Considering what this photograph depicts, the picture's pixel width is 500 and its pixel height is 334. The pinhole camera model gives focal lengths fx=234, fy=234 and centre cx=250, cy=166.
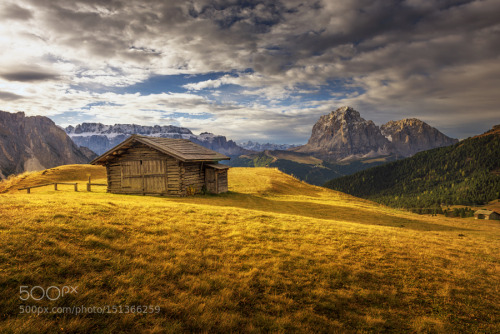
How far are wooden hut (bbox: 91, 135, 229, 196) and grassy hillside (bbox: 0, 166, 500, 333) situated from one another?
13.6 metres

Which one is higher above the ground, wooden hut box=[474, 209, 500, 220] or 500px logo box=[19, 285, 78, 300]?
500px logo box=[19, 285, 78, 300]

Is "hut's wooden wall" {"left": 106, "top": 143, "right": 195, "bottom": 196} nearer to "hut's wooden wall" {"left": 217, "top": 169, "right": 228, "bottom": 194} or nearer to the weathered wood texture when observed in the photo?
the weathered wood texture

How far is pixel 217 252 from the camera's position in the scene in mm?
9172

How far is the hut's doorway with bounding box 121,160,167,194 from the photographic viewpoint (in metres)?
26.4

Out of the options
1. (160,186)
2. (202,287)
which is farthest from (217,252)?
(160,186)

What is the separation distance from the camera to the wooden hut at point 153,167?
26.0 metres

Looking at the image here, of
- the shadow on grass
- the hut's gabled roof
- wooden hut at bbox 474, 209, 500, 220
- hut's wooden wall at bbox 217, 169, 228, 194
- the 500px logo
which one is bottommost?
wooden hut at bbox 474, 209, 500, 220

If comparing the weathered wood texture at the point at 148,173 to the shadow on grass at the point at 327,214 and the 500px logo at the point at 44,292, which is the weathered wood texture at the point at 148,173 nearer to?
the shadow on grass at the point at 327,214

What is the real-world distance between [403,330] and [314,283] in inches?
97.2

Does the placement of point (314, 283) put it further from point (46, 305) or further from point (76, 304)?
point (46, 305)

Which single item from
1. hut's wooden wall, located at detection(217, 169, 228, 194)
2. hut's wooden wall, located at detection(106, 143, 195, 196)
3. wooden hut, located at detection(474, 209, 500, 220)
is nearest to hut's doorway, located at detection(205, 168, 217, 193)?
hut's wooden wall, located at detection(217, 169, 228, 194)

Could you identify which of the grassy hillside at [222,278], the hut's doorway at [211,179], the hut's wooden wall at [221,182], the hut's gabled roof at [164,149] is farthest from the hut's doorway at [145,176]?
the grassy hillside at [222,278]

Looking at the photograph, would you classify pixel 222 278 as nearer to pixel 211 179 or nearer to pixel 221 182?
pixel 211 179

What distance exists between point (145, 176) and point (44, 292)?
22.7 meters
